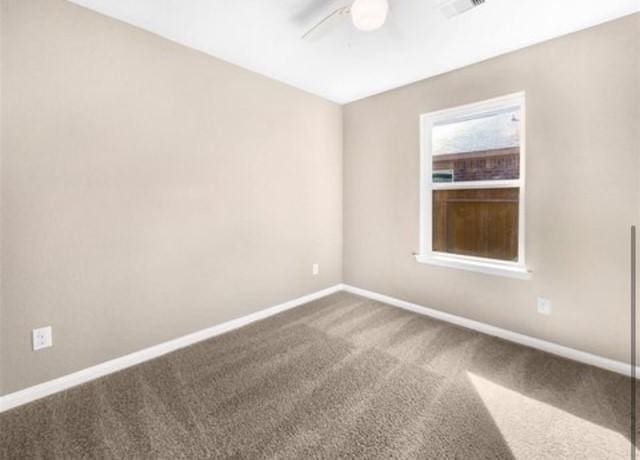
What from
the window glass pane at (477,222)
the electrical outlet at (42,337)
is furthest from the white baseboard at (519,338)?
the electrical outlet at (42,337)

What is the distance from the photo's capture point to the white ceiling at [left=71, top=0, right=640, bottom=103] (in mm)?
1862

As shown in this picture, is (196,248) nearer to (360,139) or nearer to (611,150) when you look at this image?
(360,139)

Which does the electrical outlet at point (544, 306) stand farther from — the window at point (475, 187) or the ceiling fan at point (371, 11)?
the ceiling fan at point (371, 11)

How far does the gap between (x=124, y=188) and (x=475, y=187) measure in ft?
9.68

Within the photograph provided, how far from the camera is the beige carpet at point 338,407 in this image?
1394 millimetres

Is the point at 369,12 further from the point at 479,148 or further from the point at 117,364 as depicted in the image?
the point at 117,364

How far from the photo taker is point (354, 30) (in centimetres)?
215

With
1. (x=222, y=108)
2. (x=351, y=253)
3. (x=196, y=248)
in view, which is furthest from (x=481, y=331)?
(x=222, y=108)

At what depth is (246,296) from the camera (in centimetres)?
281

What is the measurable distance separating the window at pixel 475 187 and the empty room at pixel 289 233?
0.07ft

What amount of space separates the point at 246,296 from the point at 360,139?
227cm

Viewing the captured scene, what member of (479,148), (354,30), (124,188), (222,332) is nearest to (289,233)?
(222,332)

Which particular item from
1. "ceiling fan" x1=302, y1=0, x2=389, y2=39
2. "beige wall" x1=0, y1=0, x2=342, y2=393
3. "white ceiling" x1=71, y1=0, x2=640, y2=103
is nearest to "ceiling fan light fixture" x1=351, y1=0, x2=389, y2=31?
"ceiling fan" x1=302, y1=0, x2=389, y2=39

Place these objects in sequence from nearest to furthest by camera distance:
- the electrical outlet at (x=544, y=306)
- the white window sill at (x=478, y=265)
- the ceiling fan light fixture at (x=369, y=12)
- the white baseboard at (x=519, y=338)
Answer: the ceiling fan light fixture at (x=369, y=12)
the white baseboard at (x=519, y=338)
the electrical outlet at (x=544, y=306)
the white window sill at (x=478, y=265)
